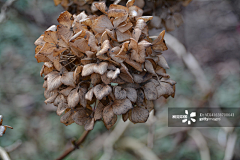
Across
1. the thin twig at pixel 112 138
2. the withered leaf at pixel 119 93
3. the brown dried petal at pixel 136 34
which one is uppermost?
the brown dried petal at pixel 136 34

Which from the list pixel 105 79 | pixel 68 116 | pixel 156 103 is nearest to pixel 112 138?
pixel 156 103

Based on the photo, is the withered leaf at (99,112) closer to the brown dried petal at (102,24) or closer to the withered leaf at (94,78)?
the withered leaf at (94,78)

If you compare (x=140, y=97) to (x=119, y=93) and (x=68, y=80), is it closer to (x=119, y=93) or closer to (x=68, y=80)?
(x=119, y=93)

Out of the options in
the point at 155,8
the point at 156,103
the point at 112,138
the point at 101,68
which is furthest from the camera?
the point at 112,138

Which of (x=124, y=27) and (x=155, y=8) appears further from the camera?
(x=155, y=8)

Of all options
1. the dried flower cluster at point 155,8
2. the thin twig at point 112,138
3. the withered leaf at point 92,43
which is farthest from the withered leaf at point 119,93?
the thin twig at point 112,138

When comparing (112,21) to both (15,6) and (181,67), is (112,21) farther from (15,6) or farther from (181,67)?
(181,67)

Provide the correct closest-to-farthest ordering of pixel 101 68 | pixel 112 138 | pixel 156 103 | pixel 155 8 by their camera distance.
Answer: pixel 101 68 < pixel 155 8 < pixel 156 103 < pixel 112 138

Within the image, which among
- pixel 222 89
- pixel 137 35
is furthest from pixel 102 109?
pixel 222 89
